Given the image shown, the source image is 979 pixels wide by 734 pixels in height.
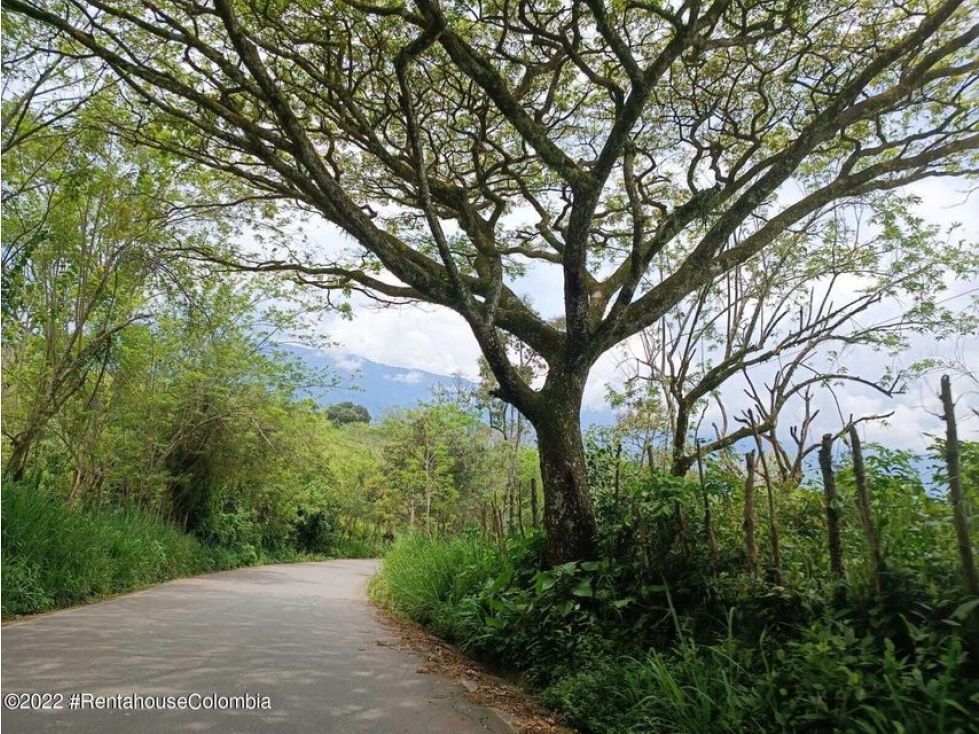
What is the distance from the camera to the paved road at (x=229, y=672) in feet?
12.0

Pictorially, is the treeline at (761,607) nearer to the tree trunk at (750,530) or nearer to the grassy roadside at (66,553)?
the tree trunk at (750,530)

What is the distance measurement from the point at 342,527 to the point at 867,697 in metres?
32.9

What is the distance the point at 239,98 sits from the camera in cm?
855

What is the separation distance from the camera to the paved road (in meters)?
3.64

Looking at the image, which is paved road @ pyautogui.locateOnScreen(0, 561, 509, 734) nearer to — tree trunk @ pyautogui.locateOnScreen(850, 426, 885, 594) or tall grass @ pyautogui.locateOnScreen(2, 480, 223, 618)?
tall grass @ pyautogui.locateOnScreen(2, 480, 223, 618)

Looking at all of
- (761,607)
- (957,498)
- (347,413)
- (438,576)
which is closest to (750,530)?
(761,607)

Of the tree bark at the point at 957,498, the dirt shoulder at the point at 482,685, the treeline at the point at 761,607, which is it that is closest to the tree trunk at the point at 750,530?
the treeline at the point at 761,607

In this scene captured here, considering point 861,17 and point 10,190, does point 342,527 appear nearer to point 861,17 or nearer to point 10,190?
point 10,190

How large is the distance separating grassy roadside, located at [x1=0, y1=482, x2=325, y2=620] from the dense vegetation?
5.17m

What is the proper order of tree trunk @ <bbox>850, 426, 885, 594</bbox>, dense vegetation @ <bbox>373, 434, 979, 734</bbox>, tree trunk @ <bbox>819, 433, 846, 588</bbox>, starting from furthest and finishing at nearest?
tree trunk @ <bbox>819, 433, 846, 588</bbox>
tree trunk @ <bbox>850, 426, 885, 594</bbox>
dense vegetation @ <bbox>373, 434, 979, 734</bbox>

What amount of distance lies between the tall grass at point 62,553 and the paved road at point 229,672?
470mm

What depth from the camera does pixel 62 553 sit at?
26.3ft

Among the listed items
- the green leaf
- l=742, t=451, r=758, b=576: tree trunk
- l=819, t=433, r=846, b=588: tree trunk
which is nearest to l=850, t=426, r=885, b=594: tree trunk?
l=819, t=433, r=846, b=588: tree trunk

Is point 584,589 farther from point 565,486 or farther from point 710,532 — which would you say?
point 710,532
